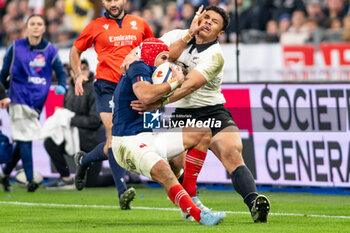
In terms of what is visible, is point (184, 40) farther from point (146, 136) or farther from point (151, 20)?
point (151, 20)

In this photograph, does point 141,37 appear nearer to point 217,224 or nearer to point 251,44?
point 217,224

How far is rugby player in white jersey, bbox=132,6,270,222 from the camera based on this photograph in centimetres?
970

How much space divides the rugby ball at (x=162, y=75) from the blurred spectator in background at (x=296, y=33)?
10490mm

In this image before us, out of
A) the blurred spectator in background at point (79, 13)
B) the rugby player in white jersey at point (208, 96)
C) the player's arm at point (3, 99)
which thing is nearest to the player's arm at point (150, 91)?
the rugby player in white jersey at point (208, 96)

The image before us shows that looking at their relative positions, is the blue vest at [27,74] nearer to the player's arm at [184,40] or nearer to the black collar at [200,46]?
the player's arm at [184,40]

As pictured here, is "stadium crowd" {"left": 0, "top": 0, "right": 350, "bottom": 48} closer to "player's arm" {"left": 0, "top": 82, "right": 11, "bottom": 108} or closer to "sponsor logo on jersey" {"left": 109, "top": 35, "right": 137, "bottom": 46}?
"player's arm" {"left": 0, "top": 82, "right": 11, "bottom": 108}

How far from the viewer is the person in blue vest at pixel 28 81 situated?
46.4 ft

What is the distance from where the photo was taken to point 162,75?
9.29m

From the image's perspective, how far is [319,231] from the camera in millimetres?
8867

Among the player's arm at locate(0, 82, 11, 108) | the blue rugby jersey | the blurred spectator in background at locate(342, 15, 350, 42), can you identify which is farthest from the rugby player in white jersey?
the blurred spectator in background at locate(342, 15, 350, 42)

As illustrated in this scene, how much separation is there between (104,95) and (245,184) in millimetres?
2846

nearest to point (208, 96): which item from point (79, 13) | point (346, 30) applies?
point (346, 30)

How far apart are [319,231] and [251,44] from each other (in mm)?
10620

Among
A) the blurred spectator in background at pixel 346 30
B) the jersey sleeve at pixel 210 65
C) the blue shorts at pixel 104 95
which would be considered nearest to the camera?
the jersey sleeve at pixel 210 65
